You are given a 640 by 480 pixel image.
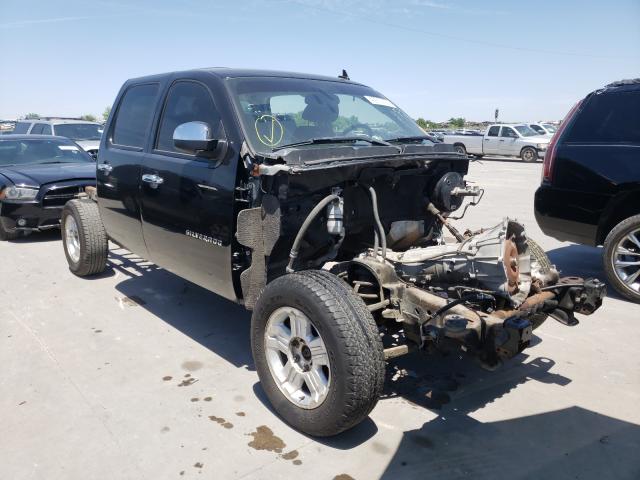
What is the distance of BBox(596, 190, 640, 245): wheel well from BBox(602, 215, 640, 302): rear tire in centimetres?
17

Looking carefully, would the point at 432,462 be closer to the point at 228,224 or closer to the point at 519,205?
the point at 228,224

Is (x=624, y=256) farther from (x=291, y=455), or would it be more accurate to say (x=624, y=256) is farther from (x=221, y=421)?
(x=221, y=421)

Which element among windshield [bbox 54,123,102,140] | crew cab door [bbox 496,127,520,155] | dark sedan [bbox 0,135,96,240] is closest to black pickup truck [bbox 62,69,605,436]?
dark sedan [bbox 0,135,96,240]

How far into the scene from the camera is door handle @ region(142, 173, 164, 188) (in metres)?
4.03

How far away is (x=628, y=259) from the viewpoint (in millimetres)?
5035

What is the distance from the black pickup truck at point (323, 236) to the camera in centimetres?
277

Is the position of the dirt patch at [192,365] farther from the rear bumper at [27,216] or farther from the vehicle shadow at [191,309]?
the rear bumper at [27,216]

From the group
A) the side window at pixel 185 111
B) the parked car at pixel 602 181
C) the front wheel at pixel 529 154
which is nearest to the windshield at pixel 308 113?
the side window at pixel 185 111

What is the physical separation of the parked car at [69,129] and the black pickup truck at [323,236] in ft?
34.2

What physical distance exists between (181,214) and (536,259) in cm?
260

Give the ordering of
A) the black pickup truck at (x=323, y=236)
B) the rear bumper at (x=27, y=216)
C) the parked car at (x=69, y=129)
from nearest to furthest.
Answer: the black pickup truck at (x=323, y=236), the rear bumper at (x=27, y=216), the parked car at (x=69, y=129)

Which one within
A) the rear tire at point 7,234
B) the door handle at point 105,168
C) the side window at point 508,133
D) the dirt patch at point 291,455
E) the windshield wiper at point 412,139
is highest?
the windshield wiper at point 412,139

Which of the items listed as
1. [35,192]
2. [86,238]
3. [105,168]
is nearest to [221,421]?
[105,168]

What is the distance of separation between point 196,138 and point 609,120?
13.7 feet
